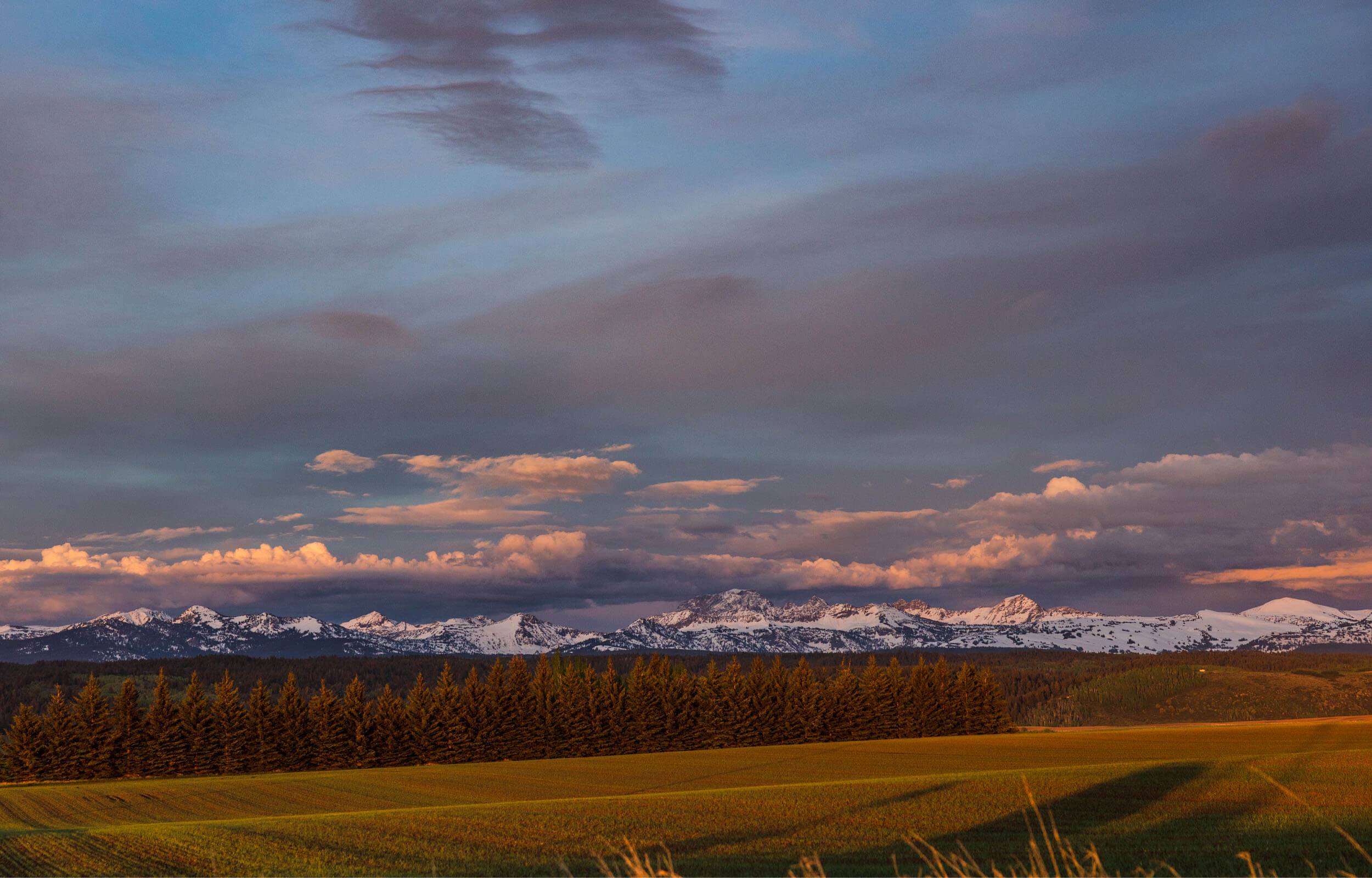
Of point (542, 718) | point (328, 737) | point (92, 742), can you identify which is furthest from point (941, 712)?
point (92, 742)

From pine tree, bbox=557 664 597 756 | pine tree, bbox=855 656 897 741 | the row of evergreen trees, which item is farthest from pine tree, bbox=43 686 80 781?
pine tree, bbox=855 656 897 741

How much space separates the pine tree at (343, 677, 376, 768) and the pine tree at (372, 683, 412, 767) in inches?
24.4

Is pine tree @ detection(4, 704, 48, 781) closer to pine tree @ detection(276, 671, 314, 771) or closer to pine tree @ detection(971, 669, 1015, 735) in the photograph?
pine tree @ detection(276, 671, 314, 771)

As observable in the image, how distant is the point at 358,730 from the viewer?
116 meters

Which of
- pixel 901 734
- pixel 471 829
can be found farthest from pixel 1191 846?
pixel 901 734

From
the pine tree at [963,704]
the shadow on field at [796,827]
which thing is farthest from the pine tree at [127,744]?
the pine tree at [963,704]

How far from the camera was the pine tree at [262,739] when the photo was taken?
4459 inches

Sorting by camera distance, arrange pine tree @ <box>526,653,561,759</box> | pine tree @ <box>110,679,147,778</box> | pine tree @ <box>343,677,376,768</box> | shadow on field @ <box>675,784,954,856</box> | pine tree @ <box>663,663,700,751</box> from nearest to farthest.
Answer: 1. shadow on field @ <box>675,784,954,856</box>
2. pine tree @ <box>110,679,147,778</box>
3. pine tree @ <box>343,677,376,768</box>
4. pine tree @ <box>526,653,561,759</box>
5. pine tree @ <box>663,663,700,751</box>

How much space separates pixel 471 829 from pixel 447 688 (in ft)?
284

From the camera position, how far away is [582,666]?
13750cm

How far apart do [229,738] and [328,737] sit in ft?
32.6

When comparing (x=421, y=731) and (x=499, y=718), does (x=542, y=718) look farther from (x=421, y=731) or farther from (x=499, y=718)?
(x=421, y=731)

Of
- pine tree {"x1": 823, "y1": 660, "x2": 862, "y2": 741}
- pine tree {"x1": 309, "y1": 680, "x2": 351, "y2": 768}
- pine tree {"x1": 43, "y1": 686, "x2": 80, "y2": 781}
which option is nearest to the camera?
pine tree {"x1": 43, "y1": 686, "x2": 80, "y2": 781}

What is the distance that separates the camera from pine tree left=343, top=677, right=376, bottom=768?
4592 inches
